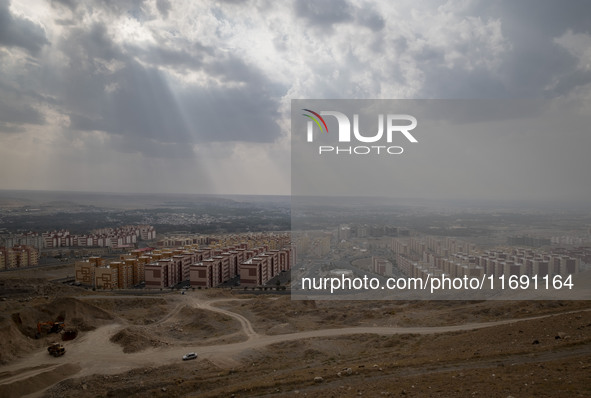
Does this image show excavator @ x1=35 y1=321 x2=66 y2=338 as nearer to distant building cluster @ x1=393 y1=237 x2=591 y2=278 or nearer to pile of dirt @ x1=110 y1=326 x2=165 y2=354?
pile of dirt @ x1=110 y1=326 x2=165 y2=354

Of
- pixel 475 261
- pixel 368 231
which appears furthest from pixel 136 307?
pixel 475 261

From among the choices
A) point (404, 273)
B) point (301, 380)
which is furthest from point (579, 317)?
point (404, 273)

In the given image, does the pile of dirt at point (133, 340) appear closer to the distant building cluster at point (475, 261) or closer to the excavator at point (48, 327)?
the excavator at point (48, 327)

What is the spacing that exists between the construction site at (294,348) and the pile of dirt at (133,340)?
0.04 metres

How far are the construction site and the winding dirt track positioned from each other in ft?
0.11

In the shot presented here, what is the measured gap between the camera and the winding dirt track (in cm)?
917

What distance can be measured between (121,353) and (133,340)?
1.97ft

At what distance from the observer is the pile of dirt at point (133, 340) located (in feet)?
35.3

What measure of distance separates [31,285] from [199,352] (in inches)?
600

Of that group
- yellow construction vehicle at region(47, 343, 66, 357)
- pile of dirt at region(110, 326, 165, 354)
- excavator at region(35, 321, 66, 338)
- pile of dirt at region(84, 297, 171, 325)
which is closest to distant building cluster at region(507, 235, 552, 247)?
pile of dirt at region(110, 326, 165, 354)

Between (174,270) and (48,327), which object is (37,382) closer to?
(48,327)

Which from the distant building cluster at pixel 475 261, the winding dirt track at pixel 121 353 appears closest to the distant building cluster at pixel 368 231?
the distant building cluster at pixel 475 261

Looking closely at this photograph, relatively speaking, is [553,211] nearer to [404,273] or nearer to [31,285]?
[404,273]

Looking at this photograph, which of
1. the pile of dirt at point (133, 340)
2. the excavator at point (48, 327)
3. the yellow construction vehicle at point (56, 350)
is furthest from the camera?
the excavator at point (48, 327)
